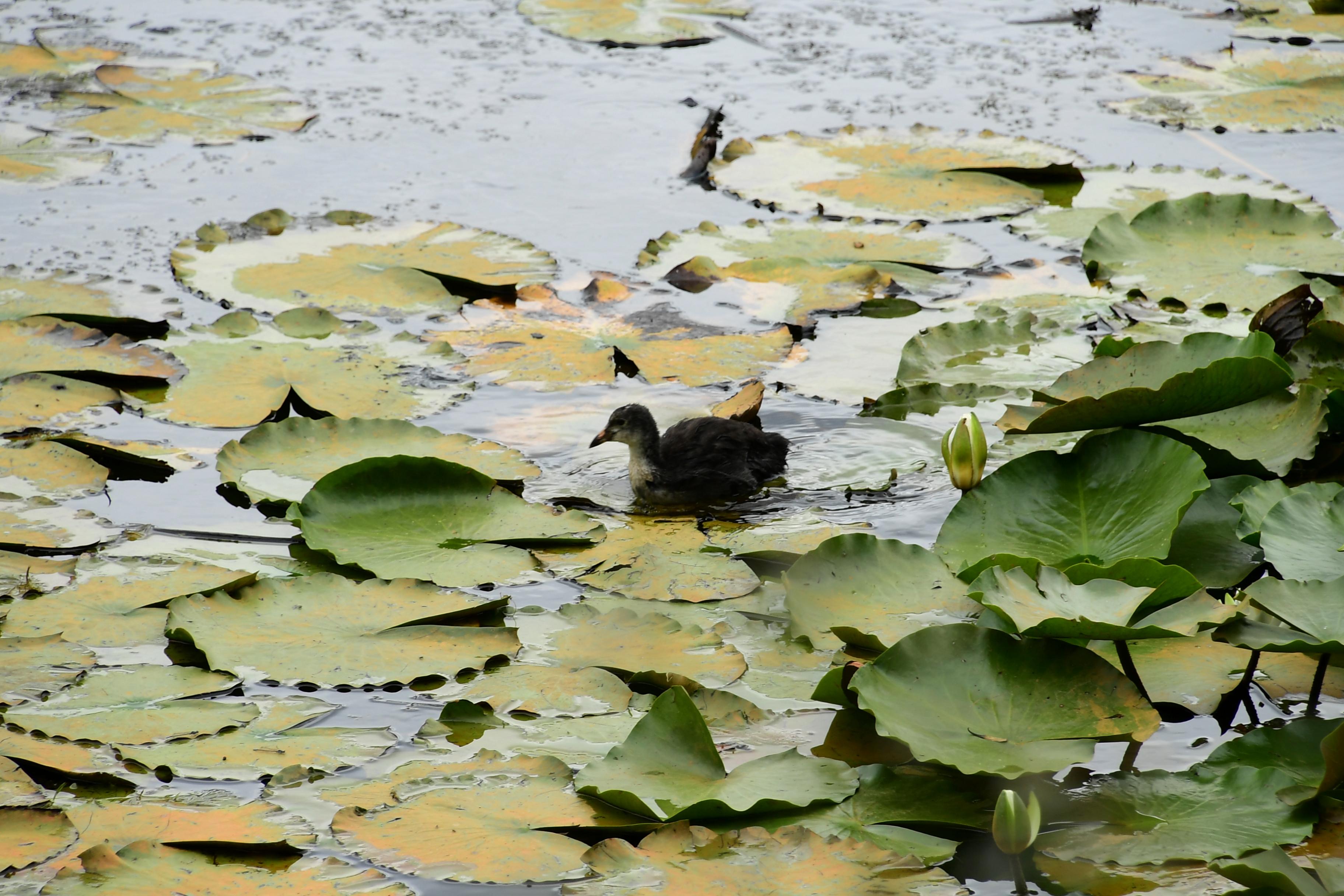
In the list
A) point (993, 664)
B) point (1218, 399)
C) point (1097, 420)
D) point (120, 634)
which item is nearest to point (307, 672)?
point (120, 634)

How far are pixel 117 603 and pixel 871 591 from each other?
1857 mm

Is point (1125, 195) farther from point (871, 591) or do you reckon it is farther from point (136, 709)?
point (136, 709)

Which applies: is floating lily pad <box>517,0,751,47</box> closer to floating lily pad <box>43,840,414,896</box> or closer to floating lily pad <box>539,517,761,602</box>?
floating lily pad <box>539,517,761,602</box>

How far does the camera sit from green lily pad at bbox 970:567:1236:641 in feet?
8.91

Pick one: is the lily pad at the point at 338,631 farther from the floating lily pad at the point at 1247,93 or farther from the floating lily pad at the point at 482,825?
the floating lily pad at the point at 1247,93

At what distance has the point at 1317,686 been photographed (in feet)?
9.73

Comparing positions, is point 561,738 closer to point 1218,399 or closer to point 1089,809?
point 1089,809

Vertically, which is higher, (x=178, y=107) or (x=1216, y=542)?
(x=178, y=107)

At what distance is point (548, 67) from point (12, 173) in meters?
2.92

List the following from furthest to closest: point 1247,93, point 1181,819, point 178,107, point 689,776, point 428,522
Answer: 1. point 1247,93
2. point 178,107
3. point 428,522
4. point 689,776
5. point 1181,819

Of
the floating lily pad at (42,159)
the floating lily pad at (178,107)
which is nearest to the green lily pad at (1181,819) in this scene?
the floating lily pad at (42,159)

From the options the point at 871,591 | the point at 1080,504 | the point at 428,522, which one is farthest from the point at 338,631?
the point at 1080,504

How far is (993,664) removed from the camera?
2.83m

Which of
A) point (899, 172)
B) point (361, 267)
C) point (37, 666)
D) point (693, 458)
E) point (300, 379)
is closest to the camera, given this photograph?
point (37, 666)
